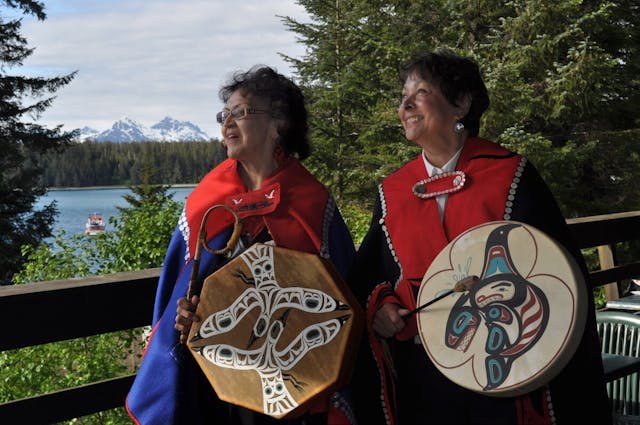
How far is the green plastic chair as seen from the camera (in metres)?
3.23

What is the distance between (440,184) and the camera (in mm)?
2178

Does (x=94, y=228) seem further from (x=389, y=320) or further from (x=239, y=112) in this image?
(x=389, y=320)

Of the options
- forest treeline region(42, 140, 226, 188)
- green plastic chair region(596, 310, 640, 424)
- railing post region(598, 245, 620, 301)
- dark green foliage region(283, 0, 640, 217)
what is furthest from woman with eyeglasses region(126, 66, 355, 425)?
forest treeline region(42, 140, 226, 188)

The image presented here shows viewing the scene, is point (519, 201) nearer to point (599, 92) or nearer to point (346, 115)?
point (599, 92)

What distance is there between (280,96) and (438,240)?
0.69 meters

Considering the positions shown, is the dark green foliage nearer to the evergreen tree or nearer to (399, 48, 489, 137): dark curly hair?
the evergreen tree

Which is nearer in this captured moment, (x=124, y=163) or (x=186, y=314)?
(x=186, y=314)

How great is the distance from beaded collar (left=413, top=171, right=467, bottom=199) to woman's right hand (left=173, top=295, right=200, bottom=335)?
0.68 m

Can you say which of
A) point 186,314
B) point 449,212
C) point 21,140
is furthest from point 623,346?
point 21,140

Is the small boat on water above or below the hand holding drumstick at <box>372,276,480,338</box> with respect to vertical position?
below

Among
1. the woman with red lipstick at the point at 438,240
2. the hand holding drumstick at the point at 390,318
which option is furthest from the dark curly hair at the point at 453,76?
the hand holding drumstick at the point at 390,318

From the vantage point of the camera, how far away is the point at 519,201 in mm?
2088

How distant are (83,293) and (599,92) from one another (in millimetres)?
13307

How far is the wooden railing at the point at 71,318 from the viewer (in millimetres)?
2184
